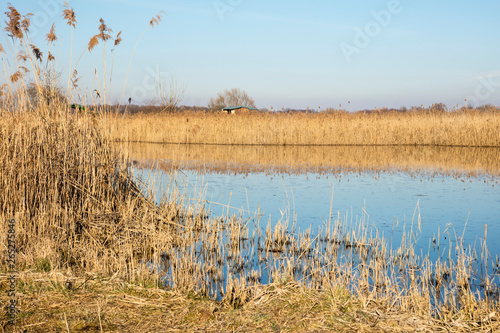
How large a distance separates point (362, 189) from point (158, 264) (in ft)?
22.0

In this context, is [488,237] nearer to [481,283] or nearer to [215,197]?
[481,283]

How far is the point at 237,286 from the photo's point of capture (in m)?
4.09

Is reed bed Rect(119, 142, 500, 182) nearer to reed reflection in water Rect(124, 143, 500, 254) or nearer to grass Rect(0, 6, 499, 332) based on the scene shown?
reed reflection in water Rect(124, 143, 500, 254)

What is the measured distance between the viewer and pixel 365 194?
980 centimetres

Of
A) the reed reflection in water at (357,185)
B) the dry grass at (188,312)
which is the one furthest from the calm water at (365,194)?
the dry grass at (188,312)

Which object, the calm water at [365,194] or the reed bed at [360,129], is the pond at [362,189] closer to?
the calm water at [365,194]

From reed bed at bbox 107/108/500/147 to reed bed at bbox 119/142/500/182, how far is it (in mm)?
835

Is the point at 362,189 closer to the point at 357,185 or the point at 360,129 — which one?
the point at 357,185

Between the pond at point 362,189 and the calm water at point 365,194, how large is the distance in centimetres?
2

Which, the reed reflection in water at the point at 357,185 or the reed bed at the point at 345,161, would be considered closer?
the reed reflection in water at the point at 357,185

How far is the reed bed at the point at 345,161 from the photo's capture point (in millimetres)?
13141

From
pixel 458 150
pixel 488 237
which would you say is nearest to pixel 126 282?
pixel 488 237

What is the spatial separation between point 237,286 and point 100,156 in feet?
9.89

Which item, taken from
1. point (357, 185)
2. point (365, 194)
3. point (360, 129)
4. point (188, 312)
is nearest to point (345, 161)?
point (357, 185)
